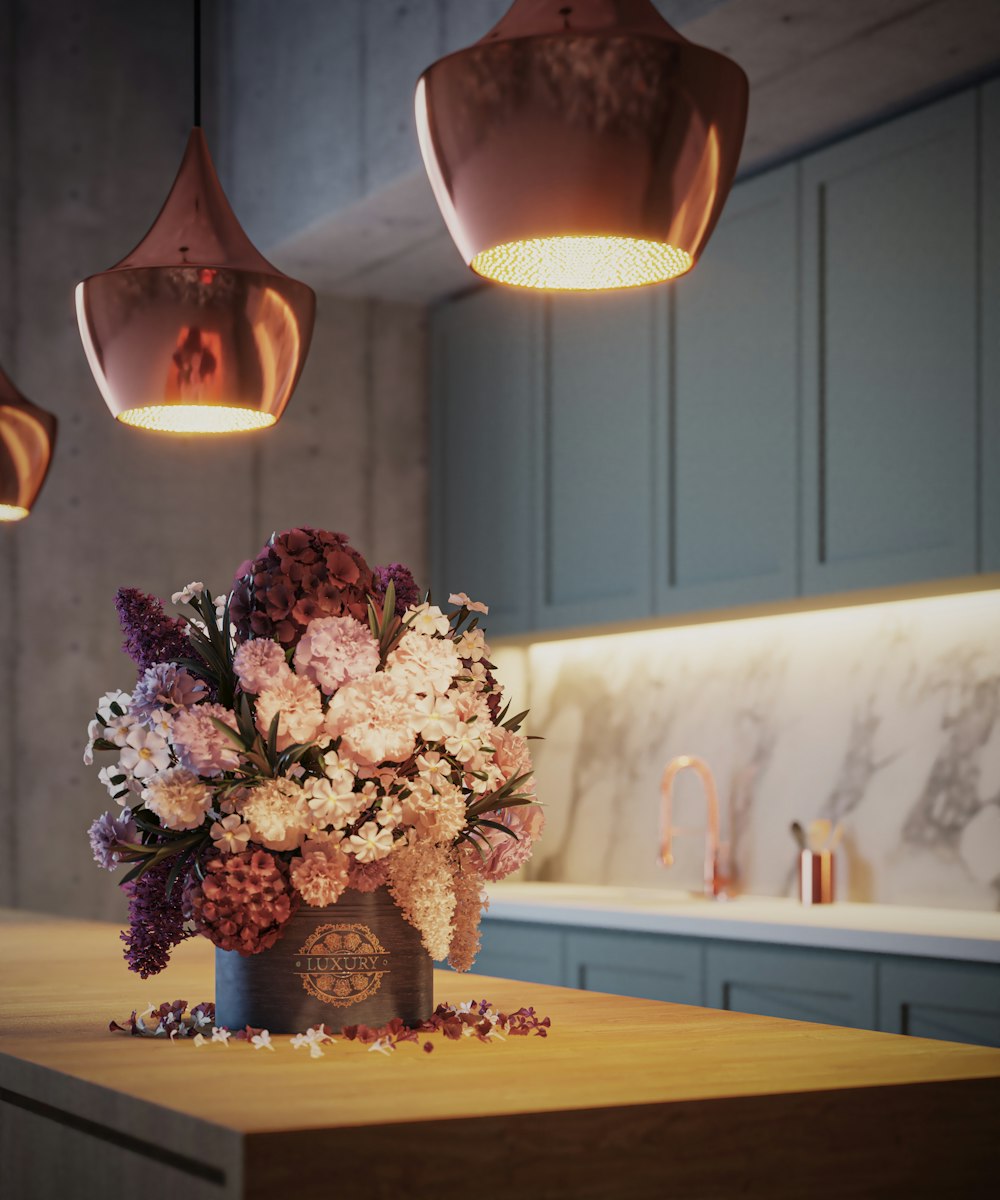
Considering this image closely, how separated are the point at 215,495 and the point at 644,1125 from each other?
3.65m

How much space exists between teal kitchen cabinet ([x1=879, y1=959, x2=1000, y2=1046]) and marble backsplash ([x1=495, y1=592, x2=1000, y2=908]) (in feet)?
1.67

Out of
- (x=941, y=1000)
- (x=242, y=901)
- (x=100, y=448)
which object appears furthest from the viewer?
(x=100, y=448)

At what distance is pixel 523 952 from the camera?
12.9 feet

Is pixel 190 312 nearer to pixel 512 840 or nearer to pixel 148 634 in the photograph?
pixel 148 634

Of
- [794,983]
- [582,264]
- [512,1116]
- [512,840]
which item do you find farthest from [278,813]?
[794,983]

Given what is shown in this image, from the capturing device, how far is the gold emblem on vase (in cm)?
156

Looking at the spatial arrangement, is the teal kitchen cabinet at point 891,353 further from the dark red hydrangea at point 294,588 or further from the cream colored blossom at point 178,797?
the cream colored blossom at point 178,797

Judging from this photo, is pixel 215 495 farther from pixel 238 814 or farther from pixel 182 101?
pixel 238 814

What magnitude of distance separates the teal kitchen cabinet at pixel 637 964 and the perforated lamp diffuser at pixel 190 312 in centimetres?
181

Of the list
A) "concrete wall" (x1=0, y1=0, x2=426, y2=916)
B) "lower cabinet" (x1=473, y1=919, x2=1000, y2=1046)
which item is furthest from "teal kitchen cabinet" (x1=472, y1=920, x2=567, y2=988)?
"concrete wall" (x1=0, y1=0, x2=426, y2=916)

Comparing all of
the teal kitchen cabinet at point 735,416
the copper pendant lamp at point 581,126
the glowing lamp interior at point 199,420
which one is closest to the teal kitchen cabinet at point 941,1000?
the teal kitchen cabinet at point 735,416

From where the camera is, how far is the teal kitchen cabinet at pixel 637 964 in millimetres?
3443

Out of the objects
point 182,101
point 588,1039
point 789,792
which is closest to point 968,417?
point 789,792

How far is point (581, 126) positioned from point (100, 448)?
11.2 ft
